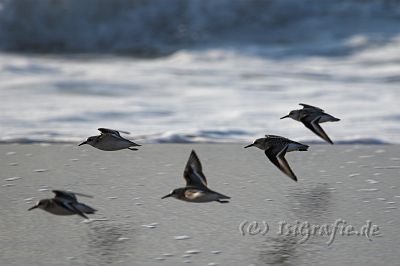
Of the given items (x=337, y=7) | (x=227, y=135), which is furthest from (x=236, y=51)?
(x=227, y=135)

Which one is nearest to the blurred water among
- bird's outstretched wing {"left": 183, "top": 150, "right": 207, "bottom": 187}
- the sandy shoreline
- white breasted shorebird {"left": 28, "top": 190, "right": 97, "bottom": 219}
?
the sandy shoreline

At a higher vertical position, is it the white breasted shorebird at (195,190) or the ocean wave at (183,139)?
the ocean wave at (183,139)

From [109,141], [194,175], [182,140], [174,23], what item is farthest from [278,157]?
[174,23]

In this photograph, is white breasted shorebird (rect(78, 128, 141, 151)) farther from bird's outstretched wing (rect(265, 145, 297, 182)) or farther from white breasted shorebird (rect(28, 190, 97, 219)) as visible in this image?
white breasted shorebird (rect(28, 190, 97, 219))

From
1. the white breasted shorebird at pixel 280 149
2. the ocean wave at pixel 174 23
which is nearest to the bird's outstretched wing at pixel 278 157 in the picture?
the white breasted shorebird at pixel 280 149

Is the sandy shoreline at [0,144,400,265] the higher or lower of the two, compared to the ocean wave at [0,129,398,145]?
lower

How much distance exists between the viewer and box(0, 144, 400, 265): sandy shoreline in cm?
267

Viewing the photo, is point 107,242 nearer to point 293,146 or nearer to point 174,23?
point 293,146

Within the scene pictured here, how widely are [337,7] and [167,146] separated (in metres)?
6.44

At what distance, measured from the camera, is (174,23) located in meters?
10.3

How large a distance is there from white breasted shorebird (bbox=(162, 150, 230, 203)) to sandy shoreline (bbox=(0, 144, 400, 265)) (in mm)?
153

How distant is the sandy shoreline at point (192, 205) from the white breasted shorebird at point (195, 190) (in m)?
0.15

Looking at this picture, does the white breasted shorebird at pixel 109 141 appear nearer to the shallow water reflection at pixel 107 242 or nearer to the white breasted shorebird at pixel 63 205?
the shallow water reflection at pixel 107 242

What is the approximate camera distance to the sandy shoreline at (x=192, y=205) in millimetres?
2666
